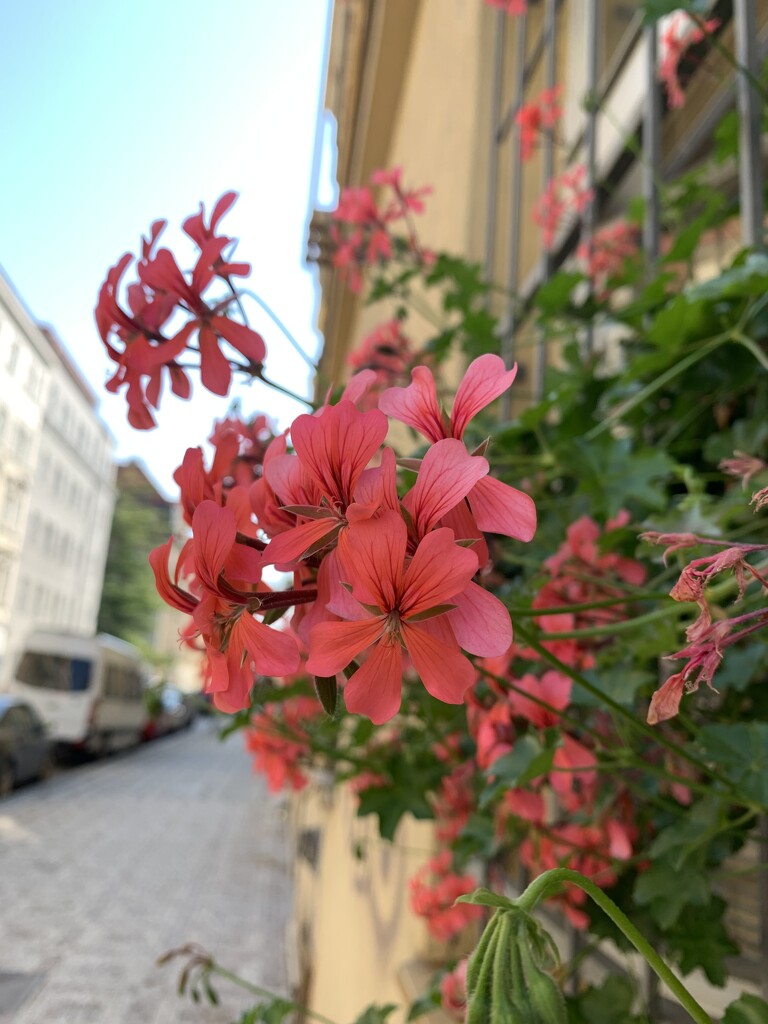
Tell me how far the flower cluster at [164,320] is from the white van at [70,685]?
14.9 meters

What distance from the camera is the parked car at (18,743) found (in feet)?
35.1

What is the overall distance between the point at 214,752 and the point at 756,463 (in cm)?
2257

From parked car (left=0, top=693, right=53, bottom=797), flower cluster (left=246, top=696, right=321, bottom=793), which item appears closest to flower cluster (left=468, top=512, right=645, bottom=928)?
flower cluster (left=246, top=696, right=321, bottom=793)

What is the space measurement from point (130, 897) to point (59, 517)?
22.5 meters

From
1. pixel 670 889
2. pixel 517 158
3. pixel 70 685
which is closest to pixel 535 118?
pixel 517 158

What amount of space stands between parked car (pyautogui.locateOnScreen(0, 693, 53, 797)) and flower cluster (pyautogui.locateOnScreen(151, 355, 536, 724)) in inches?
444

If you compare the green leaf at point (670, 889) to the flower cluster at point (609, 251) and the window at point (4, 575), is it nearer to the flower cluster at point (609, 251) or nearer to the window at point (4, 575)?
the flower cluster at point (609, 251)

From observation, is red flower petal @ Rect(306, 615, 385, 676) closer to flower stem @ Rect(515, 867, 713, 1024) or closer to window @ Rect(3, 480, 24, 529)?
flower stem @ Rect(515, 867, 713, 1024)

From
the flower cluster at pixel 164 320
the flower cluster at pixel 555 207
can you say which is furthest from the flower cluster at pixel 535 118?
the flower cluster at pixel 164 320

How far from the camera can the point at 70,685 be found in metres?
15.3

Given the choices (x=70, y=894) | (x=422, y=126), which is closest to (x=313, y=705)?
(x=422, y=126)

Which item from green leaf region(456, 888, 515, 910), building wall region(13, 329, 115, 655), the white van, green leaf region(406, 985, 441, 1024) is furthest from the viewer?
building wall region(13, 329, 115, 655)

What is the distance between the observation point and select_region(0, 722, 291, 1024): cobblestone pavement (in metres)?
4.48

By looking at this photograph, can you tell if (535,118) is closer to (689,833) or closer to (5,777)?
(689,833)
